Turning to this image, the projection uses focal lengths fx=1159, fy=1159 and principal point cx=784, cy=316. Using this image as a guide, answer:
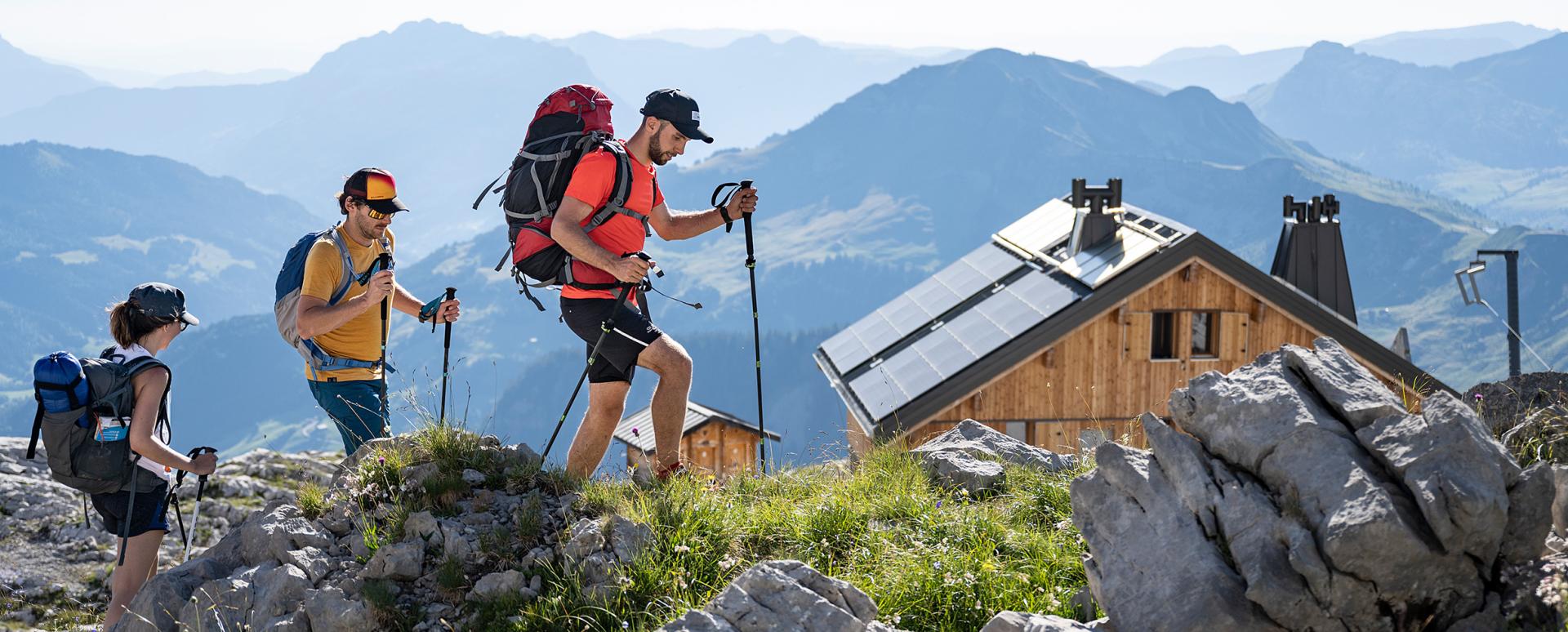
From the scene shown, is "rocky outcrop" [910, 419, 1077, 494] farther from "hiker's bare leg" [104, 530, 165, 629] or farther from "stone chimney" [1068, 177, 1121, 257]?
"stone chimney" [1068, 177, 1121, 257]

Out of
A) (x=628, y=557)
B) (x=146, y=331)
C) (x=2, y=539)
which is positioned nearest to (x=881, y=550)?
(x=628, y=557)

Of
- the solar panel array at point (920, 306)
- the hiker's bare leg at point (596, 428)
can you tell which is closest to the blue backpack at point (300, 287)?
the hiker's bare leg at point (596, 428)

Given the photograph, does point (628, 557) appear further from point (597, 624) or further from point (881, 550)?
point (881, 550)

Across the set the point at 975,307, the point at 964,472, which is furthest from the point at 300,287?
the point at 975,307

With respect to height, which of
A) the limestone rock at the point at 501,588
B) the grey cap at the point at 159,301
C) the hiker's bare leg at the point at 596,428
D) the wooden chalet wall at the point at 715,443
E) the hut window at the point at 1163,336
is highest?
the grey cap at the point at 159,301

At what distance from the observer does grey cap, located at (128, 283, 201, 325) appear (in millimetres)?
6047

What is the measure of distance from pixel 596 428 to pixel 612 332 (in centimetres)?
61

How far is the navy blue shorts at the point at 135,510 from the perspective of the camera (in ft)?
20.4

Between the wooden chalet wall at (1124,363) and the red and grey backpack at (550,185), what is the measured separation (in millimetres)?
14088

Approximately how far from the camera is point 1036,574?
5.45 metres

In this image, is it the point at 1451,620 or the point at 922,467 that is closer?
the point at 1451,620

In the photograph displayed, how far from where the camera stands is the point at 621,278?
608cm

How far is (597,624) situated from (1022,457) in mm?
3430

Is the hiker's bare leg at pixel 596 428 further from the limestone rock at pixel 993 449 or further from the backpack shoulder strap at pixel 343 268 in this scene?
the limestone rock at pixel 993 449
